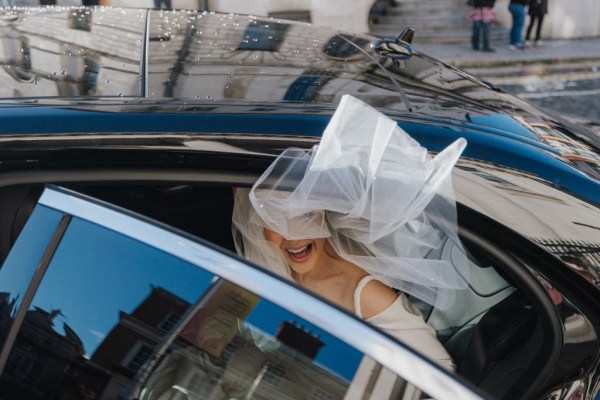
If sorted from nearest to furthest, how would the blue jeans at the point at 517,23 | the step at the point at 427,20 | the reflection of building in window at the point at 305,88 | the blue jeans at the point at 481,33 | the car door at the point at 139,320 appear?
the car door at the point at 139,320 → the reflection of building in window at the point at 305,88 → the blue jeans at the point at 481,33 → the blue jeans at the point at 517,23 → the step at the point at 427,20

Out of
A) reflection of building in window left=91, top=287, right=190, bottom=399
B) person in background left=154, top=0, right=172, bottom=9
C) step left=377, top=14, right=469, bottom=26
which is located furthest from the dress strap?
step left=377, top=14, right=469, bottom=26

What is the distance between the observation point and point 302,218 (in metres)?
1.78

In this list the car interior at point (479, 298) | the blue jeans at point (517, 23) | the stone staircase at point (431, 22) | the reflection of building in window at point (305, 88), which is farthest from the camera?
the stone staircase at point (431, 22)

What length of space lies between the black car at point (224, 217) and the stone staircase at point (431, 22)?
9.46 metres

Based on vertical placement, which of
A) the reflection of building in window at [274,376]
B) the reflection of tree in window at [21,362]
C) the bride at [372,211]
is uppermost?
the bride at [372,211]

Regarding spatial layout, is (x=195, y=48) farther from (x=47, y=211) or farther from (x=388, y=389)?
(x=388, y=389)

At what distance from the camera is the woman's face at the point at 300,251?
6.33 ft

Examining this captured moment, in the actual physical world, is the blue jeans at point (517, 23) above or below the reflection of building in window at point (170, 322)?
above

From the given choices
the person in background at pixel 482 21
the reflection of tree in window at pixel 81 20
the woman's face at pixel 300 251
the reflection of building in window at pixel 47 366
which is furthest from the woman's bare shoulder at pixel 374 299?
the person in background at pixel 482 21

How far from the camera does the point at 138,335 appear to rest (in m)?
1.28

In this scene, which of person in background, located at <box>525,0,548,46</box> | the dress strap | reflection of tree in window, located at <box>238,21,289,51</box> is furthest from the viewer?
person in background, located at <box>525,0,548,46</box>

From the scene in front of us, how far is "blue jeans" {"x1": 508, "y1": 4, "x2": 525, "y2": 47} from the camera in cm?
1127

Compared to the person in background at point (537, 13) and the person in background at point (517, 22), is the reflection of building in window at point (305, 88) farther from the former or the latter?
the person in background at point (537, 13)

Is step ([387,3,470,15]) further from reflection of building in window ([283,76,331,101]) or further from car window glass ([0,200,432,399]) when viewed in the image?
car window glass ([0,200,432,399])
